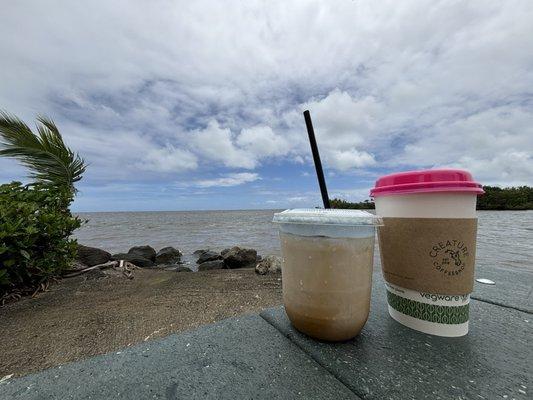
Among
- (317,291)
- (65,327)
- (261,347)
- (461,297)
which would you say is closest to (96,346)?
(65,327)

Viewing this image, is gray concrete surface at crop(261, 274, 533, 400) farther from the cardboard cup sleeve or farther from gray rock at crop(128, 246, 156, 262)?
gray rock at crop(128, 246, 156, 262)

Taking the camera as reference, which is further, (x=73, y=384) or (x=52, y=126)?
(x=52, y=126)

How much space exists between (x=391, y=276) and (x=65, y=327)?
3.07 metres

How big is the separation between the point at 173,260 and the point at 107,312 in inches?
278

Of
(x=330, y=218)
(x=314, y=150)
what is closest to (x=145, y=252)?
(x=314, y=150)

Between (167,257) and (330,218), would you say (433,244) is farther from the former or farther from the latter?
(167,257)

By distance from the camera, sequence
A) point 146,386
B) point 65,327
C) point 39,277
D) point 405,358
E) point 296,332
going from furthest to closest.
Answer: point 39,277 < point 65,327 < point 296,332 < point 405,358 < point 146,386

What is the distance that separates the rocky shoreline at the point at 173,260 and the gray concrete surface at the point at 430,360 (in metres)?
4.55

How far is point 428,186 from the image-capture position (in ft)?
3.30

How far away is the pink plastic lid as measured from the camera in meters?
0.98

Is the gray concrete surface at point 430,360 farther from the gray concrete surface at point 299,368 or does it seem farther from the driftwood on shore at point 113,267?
the driftwood on shore at point 113,267

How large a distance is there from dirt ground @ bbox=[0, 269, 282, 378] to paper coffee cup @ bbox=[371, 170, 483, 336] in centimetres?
241

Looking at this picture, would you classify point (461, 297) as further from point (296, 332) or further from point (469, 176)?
point (296, 332)

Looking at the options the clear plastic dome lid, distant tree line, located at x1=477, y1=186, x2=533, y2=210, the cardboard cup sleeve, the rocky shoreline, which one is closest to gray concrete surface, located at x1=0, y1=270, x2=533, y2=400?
the cardboard cup sleeve
